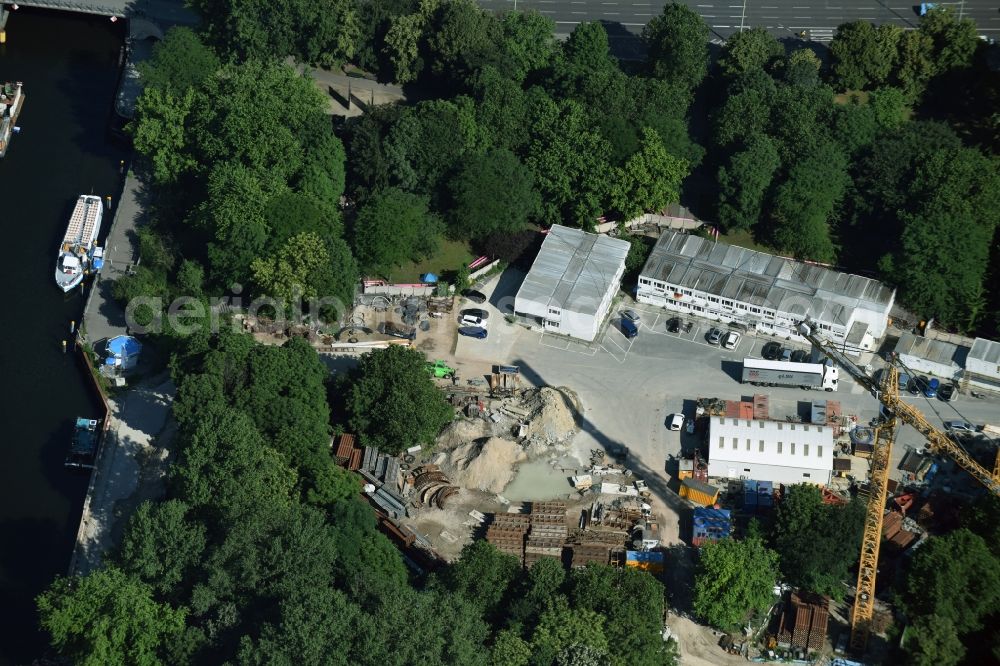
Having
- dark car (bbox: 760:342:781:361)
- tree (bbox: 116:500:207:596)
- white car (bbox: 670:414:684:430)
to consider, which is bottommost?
tree (bbox: 116:500:207:596)

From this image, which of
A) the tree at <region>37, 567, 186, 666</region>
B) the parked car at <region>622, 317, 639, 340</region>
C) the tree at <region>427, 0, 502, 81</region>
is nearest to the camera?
the tree at <region>37, 567, 186, 666</region>

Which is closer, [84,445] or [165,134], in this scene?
[84,445]

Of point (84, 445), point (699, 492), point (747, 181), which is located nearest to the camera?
point (699, 492)

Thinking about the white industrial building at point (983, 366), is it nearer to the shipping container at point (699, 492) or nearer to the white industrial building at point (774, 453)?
the white industrial building at point (774, 453)

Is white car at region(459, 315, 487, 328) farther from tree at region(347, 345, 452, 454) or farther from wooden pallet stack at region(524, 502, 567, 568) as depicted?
wooden pallet stack at region(524, 502, 567, 568)

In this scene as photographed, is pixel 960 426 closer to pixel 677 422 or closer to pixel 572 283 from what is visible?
pixel 677 422

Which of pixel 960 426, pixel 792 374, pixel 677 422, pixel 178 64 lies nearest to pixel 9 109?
pixel 178 64

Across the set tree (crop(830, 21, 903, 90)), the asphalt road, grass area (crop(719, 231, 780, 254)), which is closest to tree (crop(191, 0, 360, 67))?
the asphalt road
